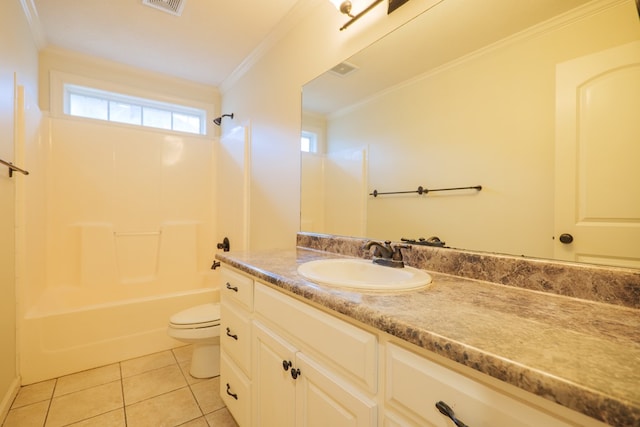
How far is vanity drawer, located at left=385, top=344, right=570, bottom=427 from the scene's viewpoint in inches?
17.1

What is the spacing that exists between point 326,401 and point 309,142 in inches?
54.8

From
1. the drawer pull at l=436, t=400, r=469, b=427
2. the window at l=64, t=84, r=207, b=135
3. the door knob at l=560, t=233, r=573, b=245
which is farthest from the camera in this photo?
the window at l=64, t=84, r=207, b=135

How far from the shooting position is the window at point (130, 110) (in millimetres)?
2469

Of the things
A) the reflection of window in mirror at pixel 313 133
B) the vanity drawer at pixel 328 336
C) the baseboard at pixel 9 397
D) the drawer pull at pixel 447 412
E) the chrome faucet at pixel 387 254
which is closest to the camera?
the drawer pull at pixel 447 412

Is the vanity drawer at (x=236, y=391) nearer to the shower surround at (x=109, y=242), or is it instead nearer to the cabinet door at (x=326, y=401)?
the cabinet door at (x=326, y=401)

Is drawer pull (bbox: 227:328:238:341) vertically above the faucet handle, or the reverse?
the faucet handle

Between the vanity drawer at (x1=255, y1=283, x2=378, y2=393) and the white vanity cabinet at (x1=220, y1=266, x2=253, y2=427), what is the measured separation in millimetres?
215

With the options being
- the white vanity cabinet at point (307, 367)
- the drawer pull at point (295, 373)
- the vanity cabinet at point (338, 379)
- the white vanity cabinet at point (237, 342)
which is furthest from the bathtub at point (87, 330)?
the drawer pull at point (295, 373)

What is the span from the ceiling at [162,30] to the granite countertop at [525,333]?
1866 millimetres

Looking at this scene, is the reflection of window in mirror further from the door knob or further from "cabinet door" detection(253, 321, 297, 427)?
the door knob

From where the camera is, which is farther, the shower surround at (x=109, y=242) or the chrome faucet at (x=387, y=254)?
the shower surround at (x=109, y=242)

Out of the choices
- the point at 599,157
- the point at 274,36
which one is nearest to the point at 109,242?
the point at 274,36

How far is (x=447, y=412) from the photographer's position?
0.50m

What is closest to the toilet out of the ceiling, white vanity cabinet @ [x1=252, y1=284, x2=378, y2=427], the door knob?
white vanity cabinet @ [x1=252, y1=284, x2=378, y2=427]
